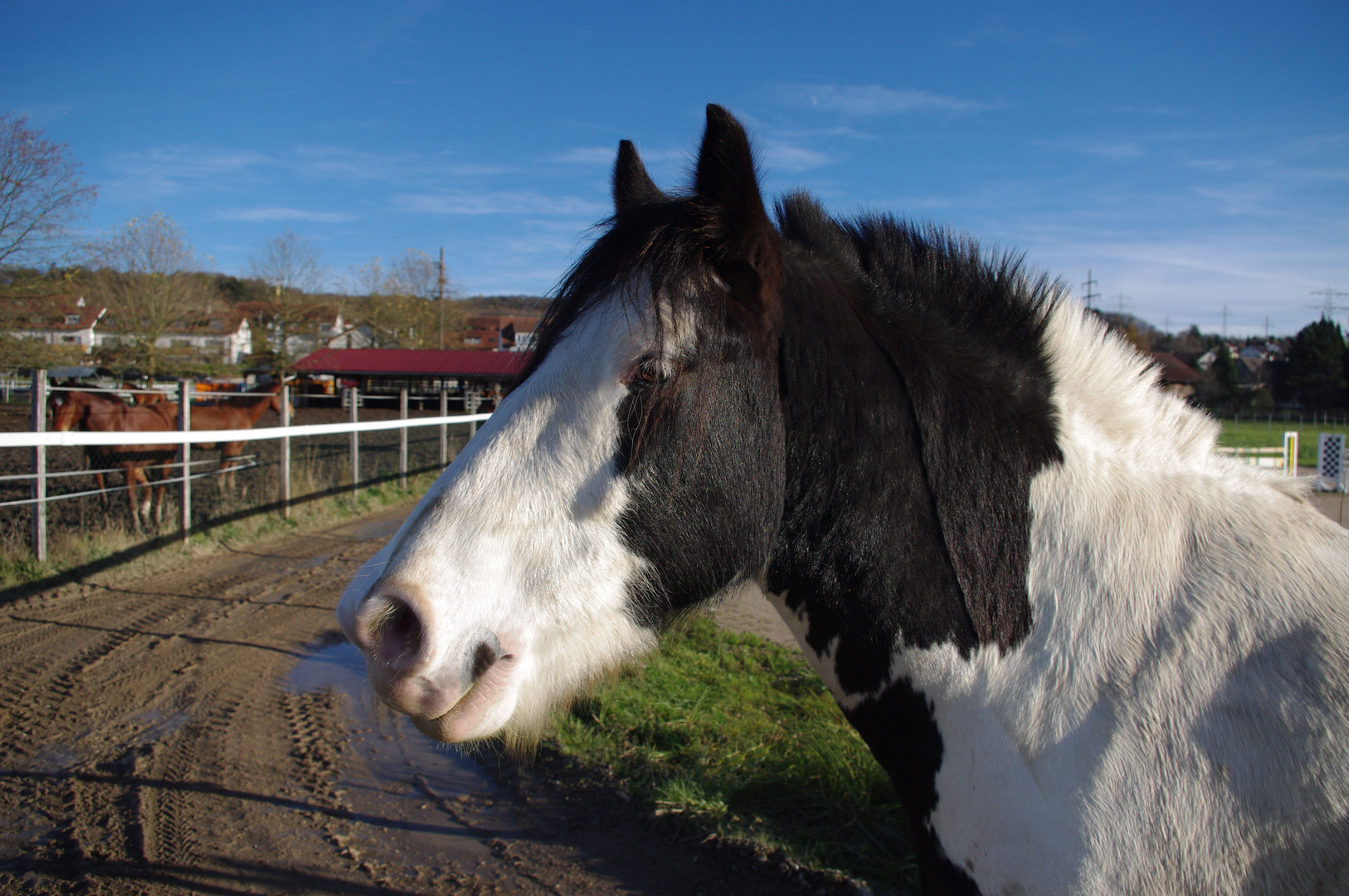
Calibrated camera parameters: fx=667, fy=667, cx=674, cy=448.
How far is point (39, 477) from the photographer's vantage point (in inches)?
263

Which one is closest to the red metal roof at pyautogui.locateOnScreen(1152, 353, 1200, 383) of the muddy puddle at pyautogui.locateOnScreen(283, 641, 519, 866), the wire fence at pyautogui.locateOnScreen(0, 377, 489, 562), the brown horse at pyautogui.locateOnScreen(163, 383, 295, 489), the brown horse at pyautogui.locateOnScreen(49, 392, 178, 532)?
the muddy puddle at pyautogui.locateOnScreen(283, 641, 519, 866)

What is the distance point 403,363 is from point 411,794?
4028 cm

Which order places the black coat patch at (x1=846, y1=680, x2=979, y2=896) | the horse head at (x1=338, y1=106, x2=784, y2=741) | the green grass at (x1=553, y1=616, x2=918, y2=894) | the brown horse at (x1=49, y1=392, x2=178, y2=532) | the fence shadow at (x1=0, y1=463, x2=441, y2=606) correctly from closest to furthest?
the horse head at (x1=338, y1=106, x2=784, y2=741) < the black coat patch at (x1=846, y1=680, x2=979, y2=896) < the green grass at (x1=553, y1=616, x2=918, y2=894) < the fence shadow at (x1=0, y1=463, x2=441, y2=606) < the brown horse at (x1=49, y1=392, x2=178, y2=532)

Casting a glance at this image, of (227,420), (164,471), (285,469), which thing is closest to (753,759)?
(285,469)

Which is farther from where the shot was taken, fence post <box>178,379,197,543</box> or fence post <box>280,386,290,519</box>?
fence post <box>280,386,290,519</box>

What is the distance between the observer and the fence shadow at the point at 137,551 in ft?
20.3

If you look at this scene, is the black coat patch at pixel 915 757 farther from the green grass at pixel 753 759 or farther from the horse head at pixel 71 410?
the horse head at pixel 71 410

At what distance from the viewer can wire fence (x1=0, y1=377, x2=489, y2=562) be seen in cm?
681

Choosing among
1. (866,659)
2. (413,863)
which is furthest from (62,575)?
(866,659)

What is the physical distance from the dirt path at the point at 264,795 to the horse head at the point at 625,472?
2206mm

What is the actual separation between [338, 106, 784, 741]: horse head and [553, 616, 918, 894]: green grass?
1.60 meters

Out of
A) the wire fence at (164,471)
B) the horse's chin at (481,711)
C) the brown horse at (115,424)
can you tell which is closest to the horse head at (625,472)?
the horse's chin at (481,711)

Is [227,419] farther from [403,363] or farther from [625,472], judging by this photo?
[403,363]

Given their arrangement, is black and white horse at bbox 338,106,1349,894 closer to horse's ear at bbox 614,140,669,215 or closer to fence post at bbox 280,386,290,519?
horse's ear at bbox 614,140,669,215
